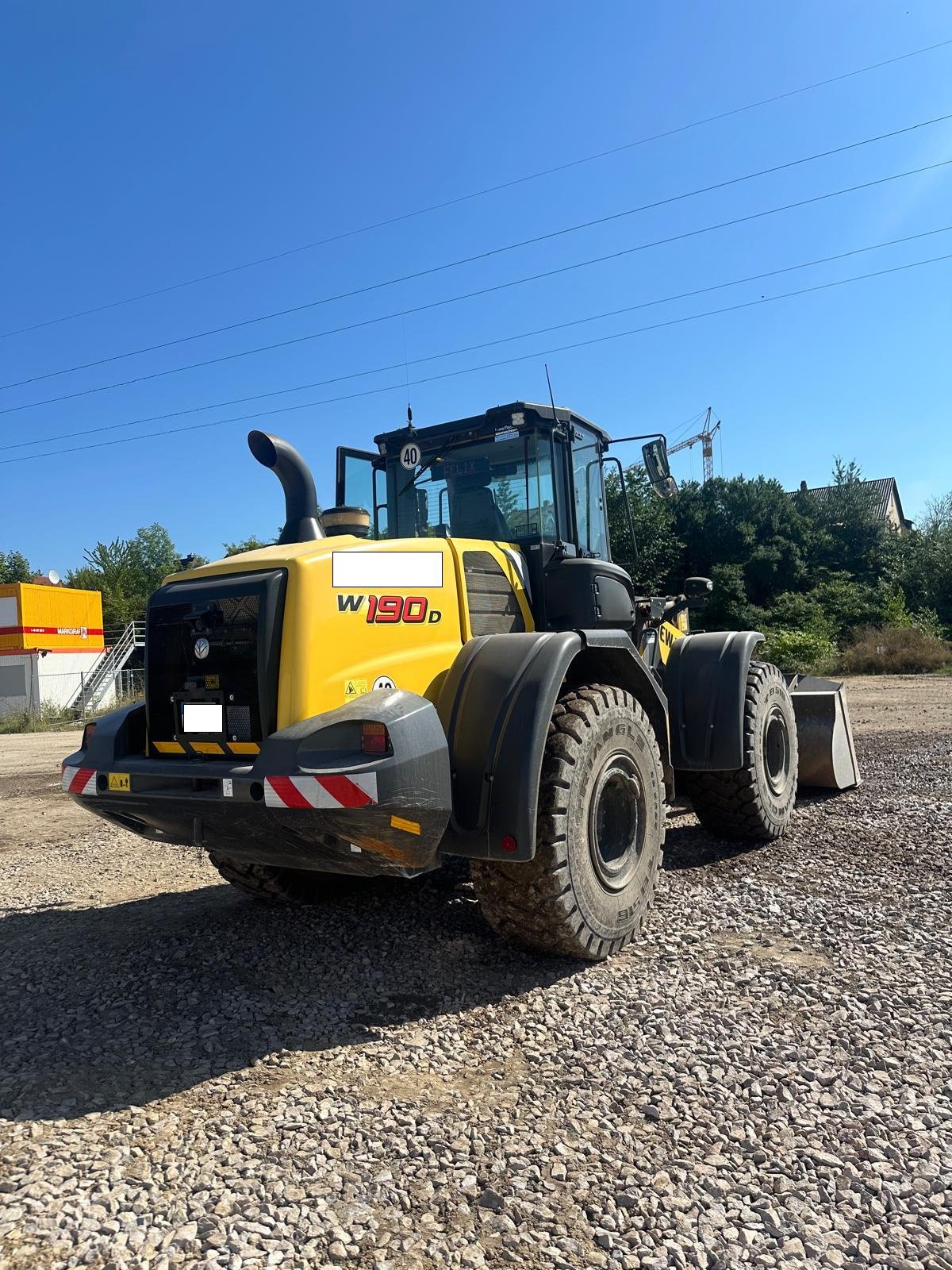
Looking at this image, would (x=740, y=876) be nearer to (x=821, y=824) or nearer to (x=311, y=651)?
(x=821, y=824)

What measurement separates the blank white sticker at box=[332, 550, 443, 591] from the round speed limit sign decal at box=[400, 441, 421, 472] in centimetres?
134

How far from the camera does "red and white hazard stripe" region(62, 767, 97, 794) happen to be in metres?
3.97

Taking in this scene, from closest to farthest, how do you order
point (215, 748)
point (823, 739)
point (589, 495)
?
point (215, 748)
point (589, 495)
point (823, 739)

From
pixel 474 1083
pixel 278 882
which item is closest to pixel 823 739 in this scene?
pixel 278 882

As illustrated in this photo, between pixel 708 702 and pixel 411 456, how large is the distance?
241 centimetres

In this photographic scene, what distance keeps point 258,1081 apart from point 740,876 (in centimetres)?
317

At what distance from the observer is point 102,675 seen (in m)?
30.5

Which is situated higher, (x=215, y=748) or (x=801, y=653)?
(x=215, y=748)

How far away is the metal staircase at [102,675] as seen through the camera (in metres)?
29.8

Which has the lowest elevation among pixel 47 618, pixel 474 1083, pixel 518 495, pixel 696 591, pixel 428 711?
pixel 474 1083

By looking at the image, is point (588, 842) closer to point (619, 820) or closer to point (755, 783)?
point (619, 820)

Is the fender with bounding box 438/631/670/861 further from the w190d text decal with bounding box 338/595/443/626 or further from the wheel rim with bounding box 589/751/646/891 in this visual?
the wheel rim with bounding box 589/751/646/891

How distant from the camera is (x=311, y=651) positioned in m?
3.59

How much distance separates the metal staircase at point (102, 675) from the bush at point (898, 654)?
23.8m
